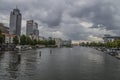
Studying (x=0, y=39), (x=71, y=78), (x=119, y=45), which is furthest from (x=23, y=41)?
(x=71, y=78)

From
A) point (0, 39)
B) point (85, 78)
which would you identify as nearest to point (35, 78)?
point (85, 78)

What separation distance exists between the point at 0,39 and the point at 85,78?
91703 mm

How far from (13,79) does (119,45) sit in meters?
114

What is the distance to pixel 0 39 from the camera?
121562 millimetres

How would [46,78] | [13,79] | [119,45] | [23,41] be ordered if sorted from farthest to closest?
[23,41] → [119,45] → [46,78] → [13,79]

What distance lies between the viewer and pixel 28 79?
34750 mm

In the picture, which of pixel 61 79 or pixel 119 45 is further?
pixel 119 45

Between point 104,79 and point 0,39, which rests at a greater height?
point 0,39

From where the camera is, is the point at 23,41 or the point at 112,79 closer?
the point at 112,79

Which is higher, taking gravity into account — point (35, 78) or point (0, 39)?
point (0, 39)

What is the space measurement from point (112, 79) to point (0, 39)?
93386mm

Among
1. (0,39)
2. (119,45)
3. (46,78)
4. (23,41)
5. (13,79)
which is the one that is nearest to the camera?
(13,79)

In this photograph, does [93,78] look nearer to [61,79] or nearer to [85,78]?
[85,78]

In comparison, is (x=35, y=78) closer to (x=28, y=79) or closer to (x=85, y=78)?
(x=28, y=79)
